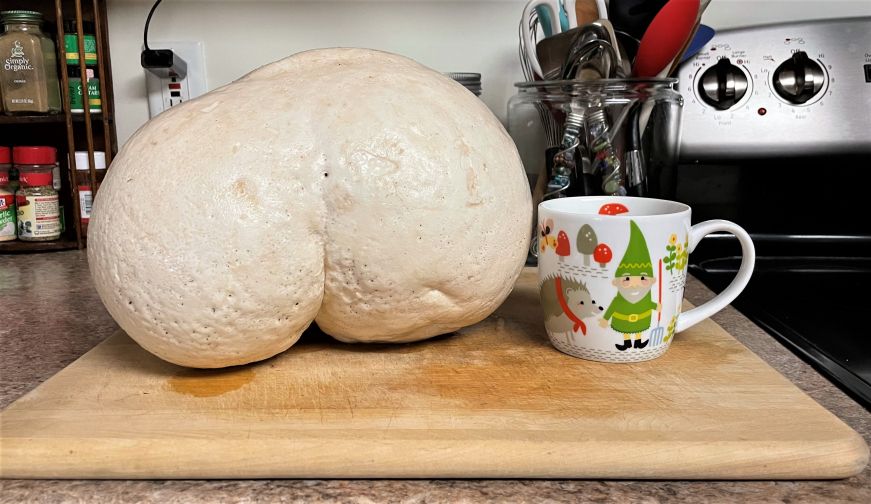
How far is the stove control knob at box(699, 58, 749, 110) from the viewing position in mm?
1041

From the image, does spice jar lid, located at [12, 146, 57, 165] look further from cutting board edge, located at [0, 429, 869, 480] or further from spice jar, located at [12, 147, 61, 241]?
cutting board edge, located at [0, 429, 869, 480]

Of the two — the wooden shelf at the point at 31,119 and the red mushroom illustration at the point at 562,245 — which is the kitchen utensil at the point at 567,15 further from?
the wooden shelf at the point at 31,119

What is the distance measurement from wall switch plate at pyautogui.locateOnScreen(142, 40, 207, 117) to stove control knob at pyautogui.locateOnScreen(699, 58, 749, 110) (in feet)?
2.78

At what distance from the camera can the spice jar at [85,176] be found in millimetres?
1160

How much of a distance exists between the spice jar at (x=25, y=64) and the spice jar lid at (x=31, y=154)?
70mm

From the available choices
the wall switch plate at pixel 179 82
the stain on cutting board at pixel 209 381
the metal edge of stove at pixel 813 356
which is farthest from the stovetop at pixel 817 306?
the wall switch plate at pixel 179 82

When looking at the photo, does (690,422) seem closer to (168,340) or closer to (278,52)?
(168,340)

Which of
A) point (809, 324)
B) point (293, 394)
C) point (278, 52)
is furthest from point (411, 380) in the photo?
point (278, 52)

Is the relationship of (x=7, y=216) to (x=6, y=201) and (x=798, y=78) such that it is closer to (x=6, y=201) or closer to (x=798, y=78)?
(x=6, y=201)

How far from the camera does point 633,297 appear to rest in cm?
62

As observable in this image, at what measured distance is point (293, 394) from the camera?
0.56m

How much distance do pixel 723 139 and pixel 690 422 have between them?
69 centimetres

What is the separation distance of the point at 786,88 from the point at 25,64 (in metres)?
1.22

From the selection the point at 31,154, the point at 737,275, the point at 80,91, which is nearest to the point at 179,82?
the point at 80,91
